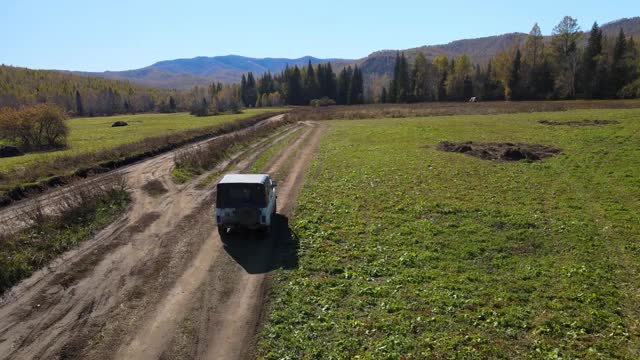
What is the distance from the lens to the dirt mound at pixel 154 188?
2918 cm

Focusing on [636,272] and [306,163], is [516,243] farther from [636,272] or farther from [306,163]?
[306,163]

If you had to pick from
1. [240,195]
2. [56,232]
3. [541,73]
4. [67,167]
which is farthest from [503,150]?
Answer: [541,73]

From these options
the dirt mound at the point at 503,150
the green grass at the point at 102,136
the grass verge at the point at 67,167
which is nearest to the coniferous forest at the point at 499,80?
the green grass at the point at 102,136

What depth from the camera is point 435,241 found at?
18.5m

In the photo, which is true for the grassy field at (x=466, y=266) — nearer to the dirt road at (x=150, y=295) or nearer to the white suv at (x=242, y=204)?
the dirt road at (x=150, y=295)

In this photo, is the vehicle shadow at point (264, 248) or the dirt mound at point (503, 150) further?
the dirt mound at point (503, 150)

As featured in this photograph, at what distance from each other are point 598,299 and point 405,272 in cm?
611

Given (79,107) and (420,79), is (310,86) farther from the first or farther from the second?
(79,107)

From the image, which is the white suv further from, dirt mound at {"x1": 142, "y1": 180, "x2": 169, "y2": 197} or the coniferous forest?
the coniferous forest

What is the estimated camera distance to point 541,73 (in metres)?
125

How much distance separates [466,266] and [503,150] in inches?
994

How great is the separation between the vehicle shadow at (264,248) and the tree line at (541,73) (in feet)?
361

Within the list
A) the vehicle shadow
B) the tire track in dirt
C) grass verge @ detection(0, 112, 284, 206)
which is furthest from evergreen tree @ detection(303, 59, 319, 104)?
the tire track in dirt

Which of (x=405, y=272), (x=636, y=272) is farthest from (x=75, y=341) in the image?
(x=636, y=272)
